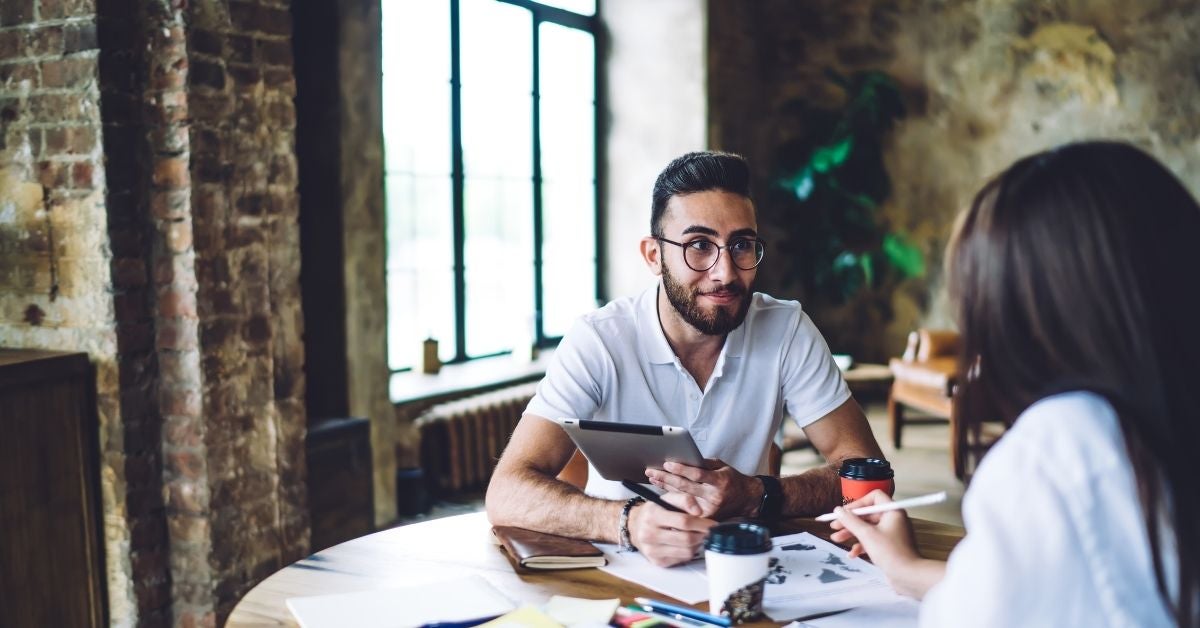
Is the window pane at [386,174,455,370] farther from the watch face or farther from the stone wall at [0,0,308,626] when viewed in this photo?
the watch face

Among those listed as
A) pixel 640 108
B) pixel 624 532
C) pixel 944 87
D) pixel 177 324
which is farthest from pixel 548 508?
pixel 944 87

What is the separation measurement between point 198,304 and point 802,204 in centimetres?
479

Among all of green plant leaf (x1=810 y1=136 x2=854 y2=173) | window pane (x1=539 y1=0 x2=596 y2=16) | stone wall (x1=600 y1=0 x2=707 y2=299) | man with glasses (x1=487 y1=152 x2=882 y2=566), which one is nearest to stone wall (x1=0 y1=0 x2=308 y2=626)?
man with glasses (x1=487 y1=152 x2=882 y2=566)

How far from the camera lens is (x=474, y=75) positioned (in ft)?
16.4

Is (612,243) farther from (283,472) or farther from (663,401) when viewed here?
(663,401)

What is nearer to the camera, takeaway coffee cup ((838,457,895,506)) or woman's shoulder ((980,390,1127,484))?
woman's shoulder ((980,390,1127,484))

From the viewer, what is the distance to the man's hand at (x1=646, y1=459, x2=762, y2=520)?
1.65 m

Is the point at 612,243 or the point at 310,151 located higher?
the point at 310,151

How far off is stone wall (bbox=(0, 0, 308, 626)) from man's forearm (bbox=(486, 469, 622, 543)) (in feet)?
3.60

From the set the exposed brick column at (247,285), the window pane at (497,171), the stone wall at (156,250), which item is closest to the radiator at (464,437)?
the window pane at (497,171)

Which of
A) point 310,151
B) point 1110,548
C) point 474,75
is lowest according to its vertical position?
point 1110,548

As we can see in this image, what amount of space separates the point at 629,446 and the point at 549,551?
217 mm

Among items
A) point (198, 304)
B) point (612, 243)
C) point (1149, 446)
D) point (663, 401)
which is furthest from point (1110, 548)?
point (612, 243)

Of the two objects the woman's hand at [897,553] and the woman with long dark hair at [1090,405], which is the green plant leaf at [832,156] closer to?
the woman's hand at [897,553]
